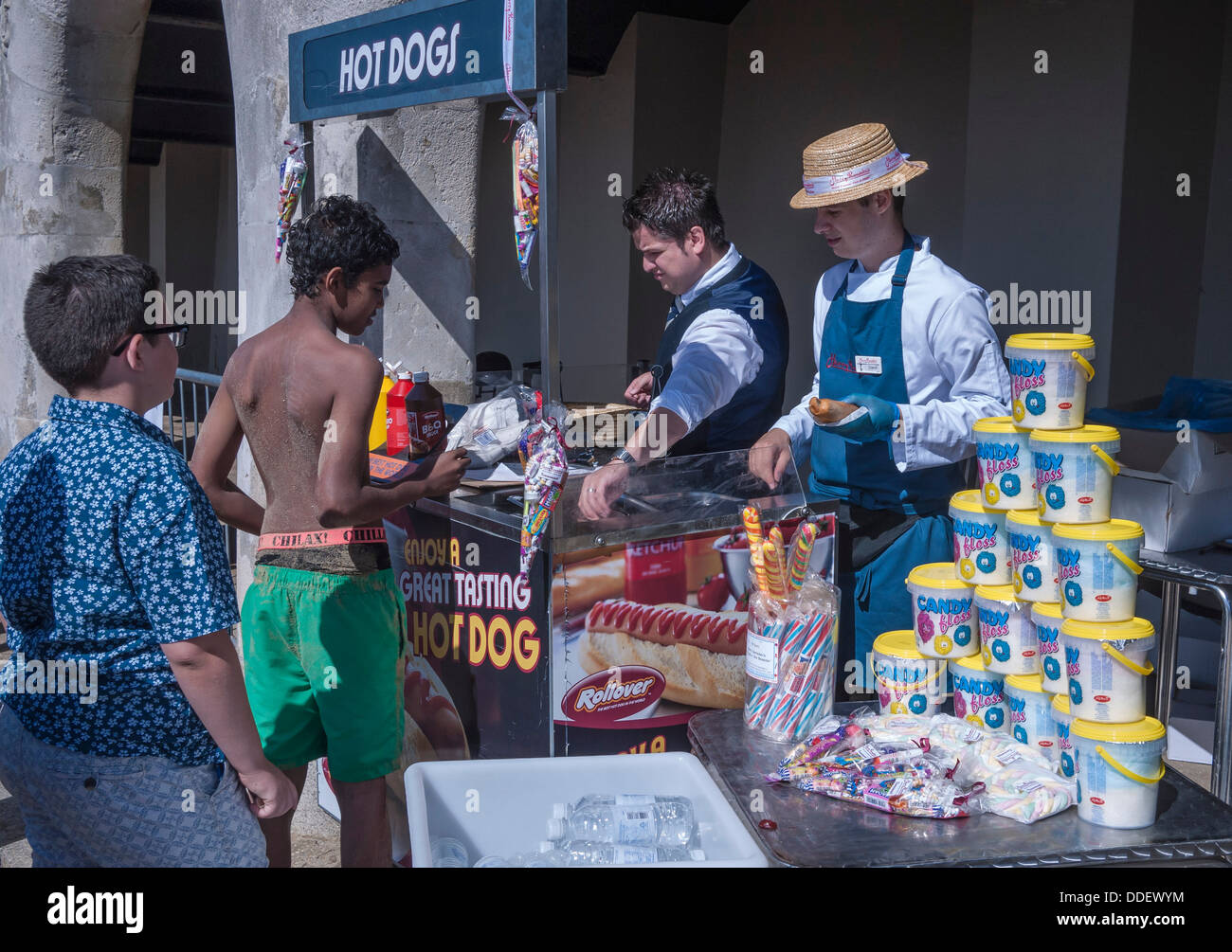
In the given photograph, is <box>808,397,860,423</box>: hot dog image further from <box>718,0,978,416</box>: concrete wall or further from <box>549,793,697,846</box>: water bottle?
<box>718,0,978,416</box>: concrete wall

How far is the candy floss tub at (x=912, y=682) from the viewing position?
222 centimetres

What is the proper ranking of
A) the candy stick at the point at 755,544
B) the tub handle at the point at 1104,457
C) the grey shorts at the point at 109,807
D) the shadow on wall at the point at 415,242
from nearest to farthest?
1. the tub handle at the point at 1104,457
2. the grey shorts at the point at 109,807
3. the candy stick at the point at 755,544
4. the shadow on wall at the point at 415,242

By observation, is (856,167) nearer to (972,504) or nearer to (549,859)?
(972,504)

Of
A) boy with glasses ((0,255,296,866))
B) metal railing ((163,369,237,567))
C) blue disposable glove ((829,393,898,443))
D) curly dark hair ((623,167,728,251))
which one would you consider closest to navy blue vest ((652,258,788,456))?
curly dark hair ((623,167,728,251))

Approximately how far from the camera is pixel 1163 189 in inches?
222

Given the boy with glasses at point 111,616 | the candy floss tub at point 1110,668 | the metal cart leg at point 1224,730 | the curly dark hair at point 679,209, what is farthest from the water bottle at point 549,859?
the curly dark hair at point 679,209

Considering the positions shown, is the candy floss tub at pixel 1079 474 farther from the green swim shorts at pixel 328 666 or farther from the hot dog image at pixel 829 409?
the green swim shorts at pixel 328 666

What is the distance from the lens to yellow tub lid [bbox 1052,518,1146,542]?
1916 millimetres

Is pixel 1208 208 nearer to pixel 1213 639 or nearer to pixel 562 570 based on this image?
pixel 1213 639

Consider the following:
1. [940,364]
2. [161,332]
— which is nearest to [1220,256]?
[940,364]

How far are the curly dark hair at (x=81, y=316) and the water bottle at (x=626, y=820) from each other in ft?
4.02
